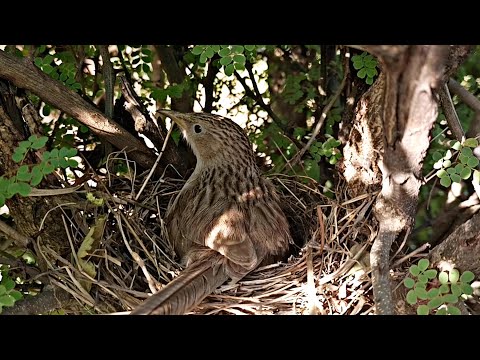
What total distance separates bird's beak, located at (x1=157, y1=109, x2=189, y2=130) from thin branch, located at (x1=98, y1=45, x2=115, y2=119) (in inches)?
10.0

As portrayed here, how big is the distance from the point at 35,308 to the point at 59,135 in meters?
1.10

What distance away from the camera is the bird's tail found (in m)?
1.99

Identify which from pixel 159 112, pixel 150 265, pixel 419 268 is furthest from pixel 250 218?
pixel 419 268

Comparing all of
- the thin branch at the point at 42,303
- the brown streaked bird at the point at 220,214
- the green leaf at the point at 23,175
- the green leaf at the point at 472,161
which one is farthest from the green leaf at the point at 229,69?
the thin branch at the point at 42,303

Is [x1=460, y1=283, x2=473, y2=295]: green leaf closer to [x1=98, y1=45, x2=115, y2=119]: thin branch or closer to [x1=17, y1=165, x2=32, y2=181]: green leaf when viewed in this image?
[x1=17, y1=165, x2=32, y2=181]: green leaf

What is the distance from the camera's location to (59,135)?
3248 millimetres

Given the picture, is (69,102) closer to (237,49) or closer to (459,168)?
(237,49)

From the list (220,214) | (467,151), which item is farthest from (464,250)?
(220,214)

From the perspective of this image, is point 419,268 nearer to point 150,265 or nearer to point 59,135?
point 150,265

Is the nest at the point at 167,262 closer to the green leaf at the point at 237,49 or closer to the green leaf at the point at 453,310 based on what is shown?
the green leaf at the point at 453,310

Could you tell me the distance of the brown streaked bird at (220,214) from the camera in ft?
8.84

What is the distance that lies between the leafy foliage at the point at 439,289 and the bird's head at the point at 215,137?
50.5 inches

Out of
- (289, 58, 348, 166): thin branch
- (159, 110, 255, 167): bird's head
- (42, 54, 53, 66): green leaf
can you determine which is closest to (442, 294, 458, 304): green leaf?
(289, 58, 348, 166): thin branch

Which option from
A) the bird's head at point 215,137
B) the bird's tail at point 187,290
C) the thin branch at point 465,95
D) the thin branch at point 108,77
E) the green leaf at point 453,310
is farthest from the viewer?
the bird's head at point 215,137
